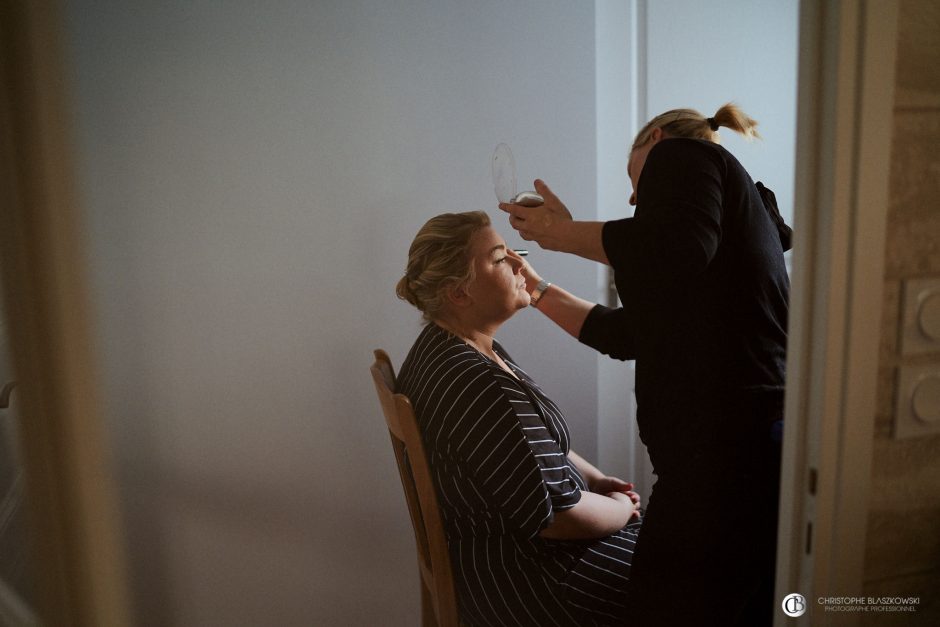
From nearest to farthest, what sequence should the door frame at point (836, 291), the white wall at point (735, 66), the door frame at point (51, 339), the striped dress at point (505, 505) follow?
the door frame at point (51, 339) → the door frame at point (836, 291) → the striped dress at point (505, 505) → the white wall at point (735, 66)

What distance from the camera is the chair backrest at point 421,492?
3.50ft

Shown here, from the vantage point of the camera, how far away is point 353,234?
1.62 m

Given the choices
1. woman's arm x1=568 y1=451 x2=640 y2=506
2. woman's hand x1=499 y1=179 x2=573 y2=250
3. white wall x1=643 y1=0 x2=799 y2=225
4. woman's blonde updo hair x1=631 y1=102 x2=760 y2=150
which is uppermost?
white wall x1=643 y1=0 x2=799 y2=225

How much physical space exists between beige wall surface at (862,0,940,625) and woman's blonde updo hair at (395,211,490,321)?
0.85m

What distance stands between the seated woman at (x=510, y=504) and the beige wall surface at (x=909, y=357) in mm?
458

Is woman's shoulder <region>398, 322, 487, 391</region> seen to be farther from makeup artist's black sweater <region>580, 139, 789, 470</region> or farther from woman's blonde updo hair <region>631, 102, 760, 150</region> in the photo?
woman's blonde updo hair <region>631, 102, 760, 150</region>

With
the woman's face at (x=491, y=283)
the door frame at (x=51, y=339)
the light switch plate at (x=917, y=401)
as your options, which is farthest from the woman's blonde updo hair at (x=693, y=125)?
the door frame at (x=51, y=339)

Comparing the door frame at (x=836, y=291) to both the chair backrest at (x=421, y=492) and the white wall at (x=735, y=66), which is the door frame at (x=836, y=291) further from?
the white wall at (x=735, y=66)

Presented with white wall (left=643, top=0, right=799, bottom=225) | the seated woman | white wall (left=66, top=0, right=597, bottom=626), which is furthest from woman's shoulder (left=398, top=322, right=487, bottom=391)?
white wall (left=643, top=0, right=799, bottom=225)

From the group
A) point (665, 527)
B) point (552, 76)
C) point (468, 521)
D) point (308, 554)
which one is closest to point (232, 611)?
point (308, 554)

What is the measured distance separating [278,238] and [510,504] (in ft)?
2.91

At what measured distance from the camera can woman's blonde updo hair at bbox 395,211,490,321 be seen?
137cm

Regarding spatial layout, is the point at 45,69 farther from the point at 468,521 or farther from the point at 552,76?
the point at 552,76

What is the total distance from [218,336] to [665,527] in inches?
43.7
